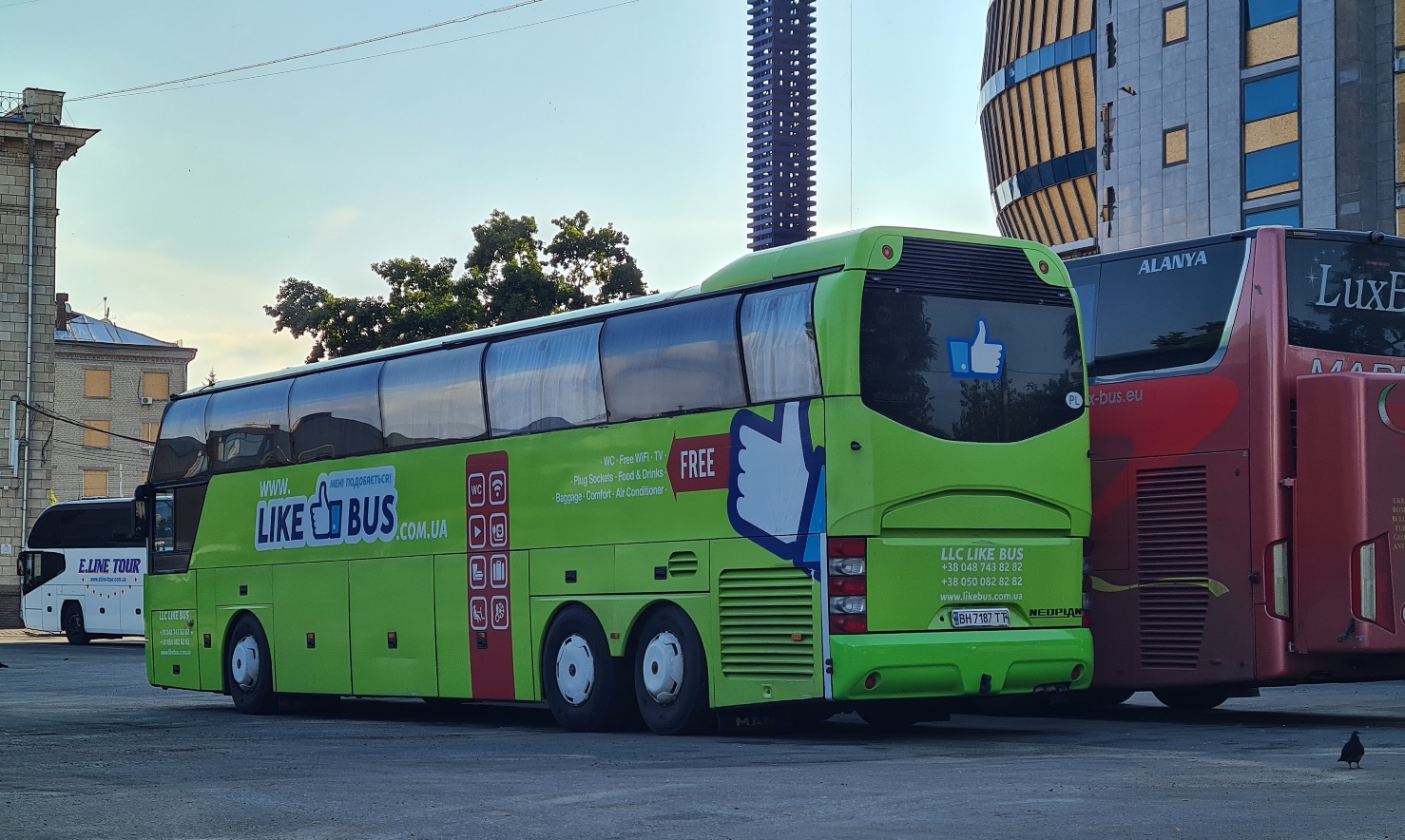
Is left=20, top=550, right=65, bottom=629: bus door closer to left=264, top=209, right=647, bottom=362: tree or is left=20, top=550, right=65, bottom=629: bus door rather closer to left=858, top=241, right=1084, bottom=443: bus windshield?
left=264, top=209, right=647, bottom=362: tree

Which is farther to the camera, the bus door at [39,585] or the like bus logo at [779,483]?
the bus door at [39,585]

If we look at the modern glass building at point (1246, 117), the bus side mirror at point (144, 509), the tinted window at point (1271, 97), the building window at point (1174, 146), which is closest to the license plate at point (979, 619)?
the bus side mirror at point (144, 509)

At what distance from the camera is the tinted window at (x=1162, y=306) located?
14.4 metres

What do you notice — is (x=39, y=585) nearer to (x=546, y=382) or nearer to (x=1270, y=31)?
(x=1270, y=31)

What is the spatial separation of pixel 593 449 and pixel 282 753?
3540mm

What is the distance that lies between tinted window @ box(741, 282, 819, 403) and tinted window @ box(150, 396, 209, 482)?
8873 mm

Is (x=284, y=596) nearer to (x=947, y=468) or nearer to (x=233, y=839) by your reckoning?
(x=947, y=468)

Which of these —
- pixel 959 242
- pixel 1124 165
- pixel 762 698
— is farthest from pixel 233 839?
pixel 1124 165

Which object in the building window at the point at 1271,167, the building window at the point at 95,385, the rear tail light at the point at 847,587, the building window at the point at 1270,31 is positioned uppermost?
the building window at the point at 1270,31

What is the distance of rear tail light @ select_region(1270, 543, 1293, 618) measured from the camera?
14.0 metres

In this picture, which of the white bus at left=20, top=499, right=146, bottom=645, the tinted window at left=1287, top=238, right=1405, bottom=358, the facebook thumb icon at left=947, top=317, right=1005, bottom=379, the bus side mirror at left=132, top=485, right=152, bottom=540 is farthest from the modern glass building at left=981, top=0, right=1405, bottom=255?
the facebook thumb icon at left=947, top=317, right=1005, bottom=379

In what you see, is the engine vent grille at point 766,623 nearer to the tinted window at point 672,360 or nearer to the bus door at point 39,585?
the tinted window at point 672,360

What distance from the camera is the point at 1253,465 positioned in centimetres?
1402

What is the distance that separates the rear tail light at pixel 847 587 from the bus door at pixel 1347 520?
3.51 meters
